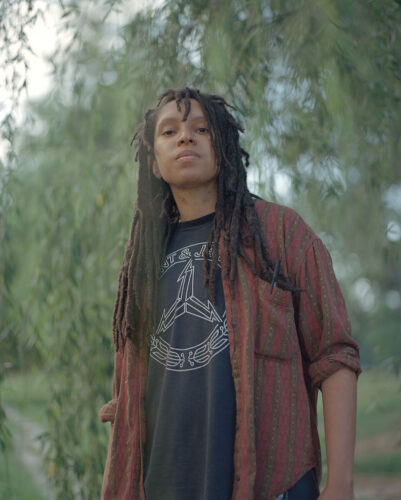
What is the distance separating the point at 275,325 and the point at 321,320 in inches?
4.6

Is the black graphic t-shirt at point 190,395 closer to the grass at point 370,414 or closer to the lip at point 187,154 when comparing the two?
the lip at point 187,154

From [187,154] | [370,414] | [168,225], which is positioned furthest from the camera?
[370,414]

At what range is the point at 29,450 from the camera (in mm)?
2561

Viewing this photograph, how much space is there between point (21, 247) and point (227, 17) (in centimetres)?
248

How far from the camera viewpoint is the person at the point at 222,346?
134cm

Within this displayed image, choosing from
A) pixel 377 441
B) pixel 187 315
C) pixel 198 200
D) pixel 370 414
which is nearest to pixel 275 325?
pixel 187 315

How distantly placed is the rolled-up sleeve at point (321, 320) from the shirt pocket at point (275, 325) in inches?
1.7

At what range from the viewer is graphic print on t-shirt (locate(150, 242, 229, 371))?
1441 millimetres

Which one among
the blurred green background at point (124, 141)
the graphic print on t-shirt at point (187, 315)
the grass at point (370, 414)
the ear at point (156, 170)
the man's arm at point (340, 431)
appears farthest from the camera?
the grass at point (370, 414)

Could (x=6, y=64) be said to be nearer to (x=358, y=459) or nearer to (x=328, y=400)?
(x=328, y=400)

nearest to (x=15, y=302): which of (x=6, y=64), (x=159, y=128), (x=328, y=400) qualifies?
(x=6, y=64)

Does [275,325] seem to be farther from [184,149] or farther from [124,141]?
[124,141]

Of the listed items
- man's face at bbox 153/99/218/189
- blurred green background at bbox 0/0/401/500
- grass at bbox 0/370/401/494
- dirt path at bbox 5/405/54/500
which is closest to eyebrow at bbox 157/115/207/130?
man's face at bbox 153/99/218/189

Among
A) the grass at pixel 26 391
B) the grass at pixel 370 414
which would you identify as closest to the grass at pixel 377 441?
the grass at pixel 370 414
